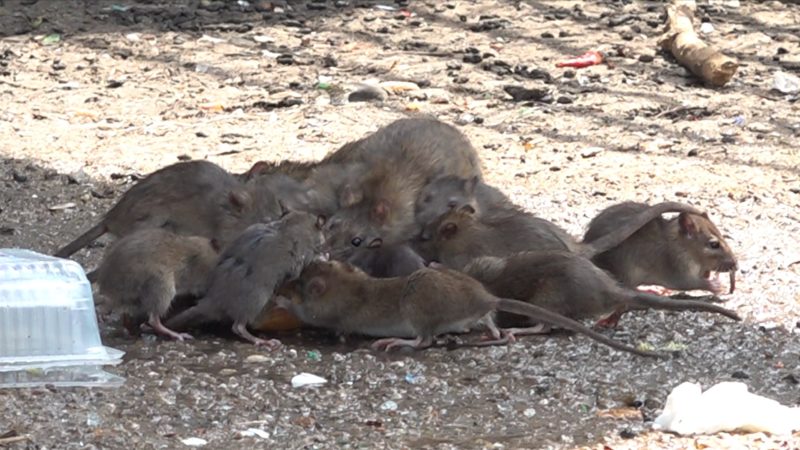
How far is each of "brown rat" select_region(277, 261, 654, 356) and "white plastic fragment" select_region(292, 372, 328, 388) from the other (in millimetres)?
551

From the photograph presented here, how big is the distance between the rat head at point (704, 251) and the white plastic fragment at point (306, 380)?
7.28 feet

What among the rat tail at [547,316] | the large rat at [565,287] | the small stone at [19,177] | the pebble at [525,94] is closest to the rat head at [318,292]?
the large rat at [565,287]

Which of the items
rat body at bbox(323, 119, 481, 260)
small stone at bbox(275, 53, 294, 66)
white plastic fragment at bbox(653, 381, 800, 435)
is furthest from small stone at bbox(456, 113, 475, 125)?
white plastic fragment at bbox(653, 381, 800, 435)

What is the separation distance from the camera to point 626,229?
25.3 ft

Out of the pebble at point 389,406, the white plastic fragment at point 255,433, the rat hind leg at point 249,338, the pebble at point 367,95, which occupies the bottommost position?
the pebble at point 367,95

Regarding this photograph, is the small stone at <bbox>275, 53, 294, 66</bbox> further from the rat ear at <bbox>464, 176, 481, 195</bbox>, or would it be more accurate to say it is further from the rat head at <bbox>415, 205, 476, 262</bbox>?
the rat head at <bbox>415, 205, 476, 262</bbox>

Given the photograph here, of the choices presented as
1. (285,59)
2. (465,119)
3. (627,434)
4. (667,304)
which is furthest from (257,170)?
(285,59)

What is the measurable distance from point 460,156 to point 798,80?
3.41 meters

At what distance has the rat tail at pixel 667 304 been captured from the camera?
22.7 feet

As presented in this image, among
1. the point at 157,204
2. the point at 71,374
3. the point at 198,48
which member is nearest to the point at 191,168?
the point at 157,204

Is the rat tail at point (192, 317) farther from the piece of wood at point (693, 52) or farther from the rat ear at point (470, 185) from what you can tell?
the piece of wood at point (693, 52)

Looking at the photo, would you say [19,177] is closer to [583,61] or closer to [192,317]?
[192,317]

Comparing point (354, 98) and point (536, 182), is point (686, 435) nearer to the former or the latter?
point (536, 182)

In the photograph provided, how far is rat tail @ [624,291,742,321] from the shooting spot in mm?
6922
